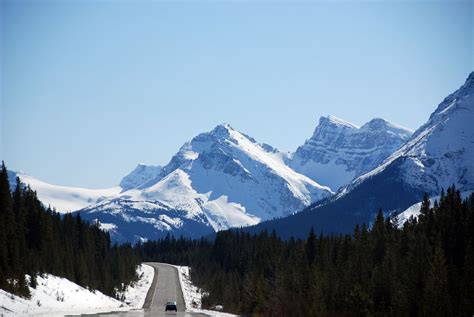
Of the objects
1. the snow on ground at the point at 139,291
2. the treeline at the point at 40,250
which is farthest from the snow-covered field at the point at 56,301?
the treeline at the point at 40,250

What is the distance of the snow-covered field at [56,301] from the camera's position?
66000mm

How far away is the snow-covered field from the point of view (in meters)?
66.0

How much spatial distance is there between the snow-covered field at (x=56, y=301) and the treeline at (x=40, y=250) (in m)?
1.92

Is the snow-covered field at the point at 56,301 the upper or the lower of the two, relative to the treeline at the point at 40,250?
lower

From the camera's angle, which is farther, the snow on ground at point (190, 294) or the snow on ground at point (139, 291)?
the snow on ground at point (190, 294)

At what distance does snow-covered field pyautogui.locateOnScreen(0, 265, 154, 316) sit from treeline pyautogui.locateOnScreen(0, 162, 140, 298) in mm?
1917

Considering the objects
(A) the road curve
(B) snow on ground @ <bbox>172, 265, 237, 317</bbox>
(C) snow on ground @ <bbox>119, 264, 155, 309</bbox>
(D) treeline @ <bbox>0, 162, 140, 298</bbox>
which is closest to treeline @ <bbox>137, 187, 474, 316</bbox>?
(B) snow on ground @ <bbox>172, 265, 237, 317</bbox>

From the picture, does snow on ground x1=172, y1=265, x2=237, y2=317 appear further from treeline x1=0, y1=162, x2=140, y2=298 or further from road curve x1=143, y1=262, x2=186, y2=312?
treeline x1=0, y1=162, x2=140, y2=298

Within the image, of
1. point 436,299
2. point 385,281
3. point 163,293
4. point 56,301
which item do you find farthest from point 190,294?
point 436,299

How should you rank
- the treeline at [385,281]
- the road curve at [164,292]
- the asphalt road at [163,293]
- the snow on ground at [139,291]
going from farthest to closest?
the snow on ground at [139,291] → the road curve at [164,292] → the asphalt road at [163,293] → the treeline at [385,281]

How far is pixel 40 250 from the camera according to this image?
116 m

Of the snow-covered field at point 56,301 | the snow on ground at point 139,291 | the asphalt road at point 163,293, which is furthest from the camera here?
the snow on ground at point 139,291

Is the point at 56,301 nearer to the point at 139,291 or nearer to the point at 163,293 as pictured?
the point at 163,293

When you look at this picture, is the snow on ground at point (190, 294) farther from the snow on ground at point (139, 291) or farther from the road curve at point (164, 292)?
the snow on ground at point (139, 291)
